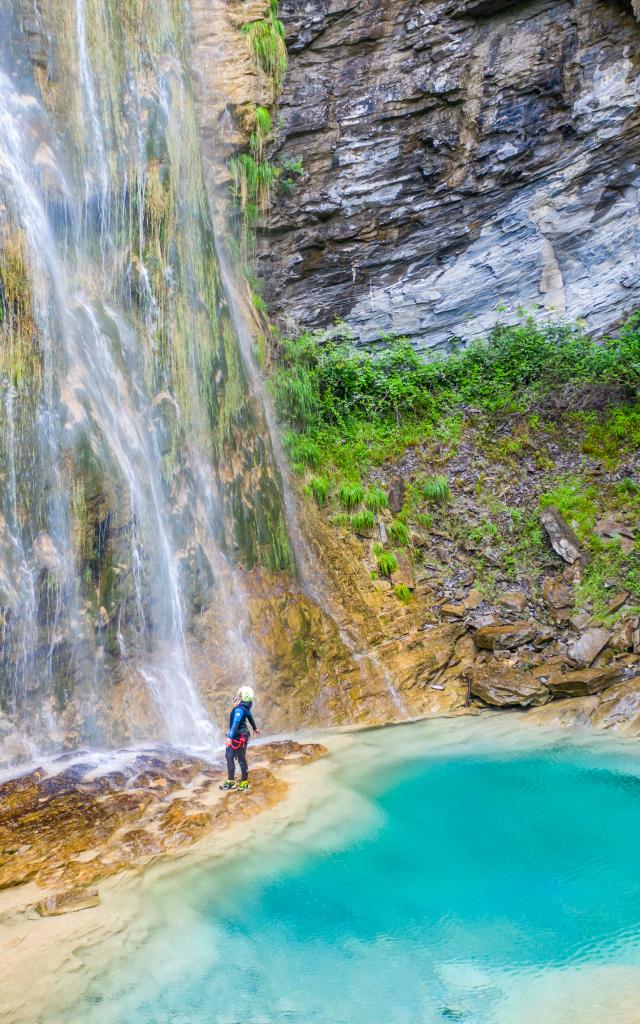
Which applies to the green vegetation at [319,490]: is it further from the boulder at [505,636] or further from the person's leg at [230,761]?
the person's leg at [230,761]

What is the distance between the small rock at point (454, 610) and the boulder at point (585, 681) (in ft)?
5.75

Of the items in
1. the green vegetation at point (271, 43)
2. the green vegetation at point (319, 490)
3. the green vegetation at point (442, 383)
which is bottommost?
the green vegetation at point (319, 490)

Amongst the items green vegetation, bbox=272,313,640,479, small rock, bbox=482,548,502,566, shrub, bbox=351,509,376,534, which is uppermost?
green vegetation, bbox=272,313,640,479

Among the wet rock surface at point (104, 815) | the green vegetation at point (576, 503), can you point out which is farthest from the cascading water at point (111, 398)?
the green vegetation at point (576, 503)

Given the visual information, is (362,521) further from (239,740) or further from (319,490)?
(239,740)

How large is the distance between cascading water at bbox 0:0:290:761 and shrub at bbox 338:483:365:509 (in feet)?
4.12

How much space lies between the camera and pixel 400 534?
12.2 metres

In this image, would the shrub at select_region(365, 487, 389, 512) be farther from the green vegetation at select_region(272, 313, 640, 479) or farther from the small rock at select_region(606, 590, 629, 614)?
the small rock at select_region(606, 590, 629, 614)

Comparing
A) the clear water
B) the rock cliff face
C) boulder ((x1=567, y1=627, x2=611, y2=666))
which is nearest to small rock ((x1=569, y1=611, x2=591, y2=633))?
boulder ((x1=567, y1=627, x2=611, y2=666))

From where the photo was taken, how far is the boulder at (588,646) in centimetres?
1022

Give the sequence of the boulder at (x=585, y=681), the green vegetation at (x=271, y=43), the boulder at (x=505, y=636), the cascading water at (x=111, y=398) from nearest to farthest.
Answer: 1. the cascading water at (x=111, y=398)
2. the boulder at (x=585, y=681)
3. the boulder at (x=505, y=636)
4. the green vegetation at (x=271, y=43)

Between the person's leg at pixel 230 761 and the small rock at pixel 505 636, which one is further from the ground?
the small rock at pixel 505 636

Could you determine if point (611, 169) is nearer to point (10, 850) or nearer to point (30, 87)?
point (30, 87)

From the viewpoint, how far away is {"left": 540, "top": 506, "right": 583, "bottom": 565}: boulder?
11.8 m
